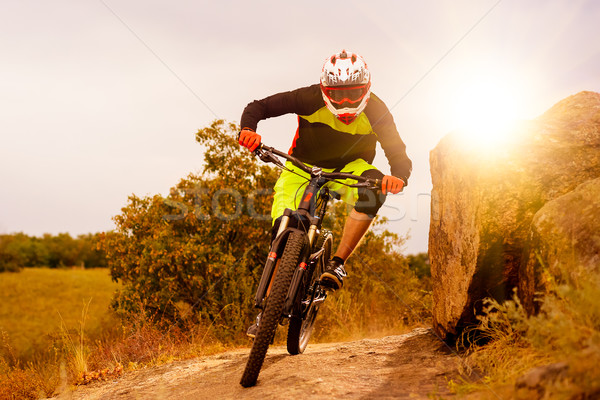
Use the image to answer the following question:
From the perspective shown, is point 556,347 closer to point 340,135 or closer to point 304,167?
point 304,167

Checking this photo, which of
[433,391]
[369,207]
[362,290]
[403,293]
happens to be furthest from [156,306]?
[433,391]

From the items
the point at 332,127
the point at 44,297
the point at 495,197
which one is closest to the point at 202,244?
the point at 332,127

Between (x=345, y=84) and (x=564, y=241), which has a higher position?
(x=345, y=84)

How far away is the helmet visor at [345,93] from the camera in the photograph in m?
4.07

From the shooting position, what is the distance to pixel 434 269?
4551mm

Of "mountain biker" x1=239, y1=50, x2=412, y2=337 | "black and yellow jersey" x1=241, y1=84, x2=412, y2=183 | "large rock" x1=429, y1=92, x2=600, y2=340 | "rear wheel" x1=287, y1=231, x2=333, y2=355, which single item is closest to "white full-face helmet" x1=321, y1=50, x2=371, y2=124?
"mountain biker" x1=239, y1=50, x2=412, y2=337

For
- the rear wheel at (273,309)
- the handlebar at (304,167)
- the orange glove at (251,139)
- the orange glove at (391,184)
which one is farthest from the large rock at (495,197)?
the orange glove at (251,139)

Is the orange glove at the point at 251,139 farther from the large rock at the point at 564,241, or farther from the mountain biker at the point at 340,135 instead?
the large rock at the point at 564,241

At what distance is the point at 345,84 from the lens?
4.04 metres

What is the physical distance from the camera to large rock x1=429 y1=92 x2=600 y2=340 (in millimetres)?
3850

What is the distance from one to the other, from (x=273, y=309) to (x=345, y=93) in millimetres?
1861

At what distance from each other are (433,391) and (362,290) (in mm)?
5703

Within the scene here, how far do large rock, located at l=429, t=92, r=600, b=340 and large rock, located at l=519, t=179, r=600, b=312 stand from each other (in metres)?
0.27

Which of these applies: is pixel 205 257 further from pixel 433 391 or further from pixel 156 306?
pixel 433 391
